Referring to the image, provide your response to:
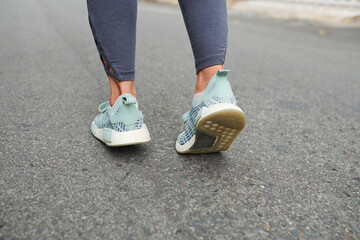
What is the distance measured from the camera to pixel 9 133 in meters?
1.42

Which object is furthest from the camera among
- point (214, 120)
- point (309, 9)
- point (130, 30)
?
point (309, 9)

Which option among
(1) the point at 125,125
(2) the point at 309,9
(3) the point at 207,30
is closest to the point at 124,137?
(1) the point at 125,125

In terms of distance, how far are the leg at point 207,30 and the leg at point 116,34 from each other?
0.68ft

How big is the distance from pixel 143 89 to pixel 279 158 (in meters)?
1.10

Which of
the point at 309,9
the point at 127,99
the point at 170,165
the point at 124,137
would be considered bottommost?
the point at 309,9

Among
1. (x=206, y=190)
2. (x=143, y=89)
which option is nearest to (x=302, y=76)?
(x=143, y=89)

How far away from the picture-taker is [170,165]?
1251mm

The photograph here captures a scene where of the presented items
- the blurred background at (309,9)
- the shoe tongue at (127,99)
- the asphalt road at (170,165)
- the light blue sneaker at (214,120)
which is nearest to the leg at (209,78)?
the light blue sneaker at (214,120)

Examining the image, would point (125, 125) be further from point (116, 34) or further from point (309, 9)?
point (309, 9)

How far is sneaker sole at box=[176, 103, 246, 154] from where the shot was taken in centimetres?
106

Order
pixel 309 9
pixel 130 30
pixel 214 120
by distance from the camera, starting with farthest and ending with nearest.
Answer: pixel 309 9
pixel 130 30
pixel 214 120

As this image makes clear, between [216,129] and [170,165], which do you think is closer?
[216,129]

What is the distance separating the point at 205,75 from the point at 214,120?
231 millimetres

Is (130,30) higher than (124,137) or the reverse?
higher
